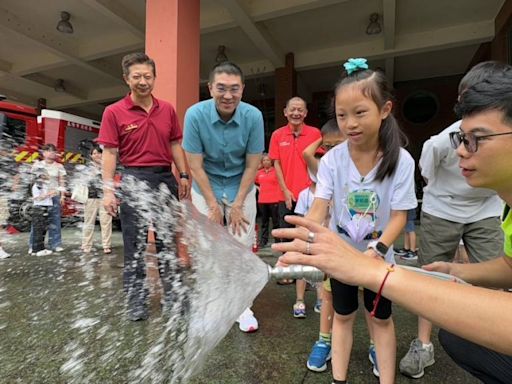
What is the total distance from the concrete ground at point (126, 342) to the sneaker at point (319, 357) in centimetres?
4

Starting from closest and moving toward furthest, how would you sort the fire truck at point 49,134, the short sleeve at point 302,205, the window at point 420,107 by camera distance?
1. the short sleeve at point 302,205
2. the fire truck at point 49,134
3. the window at point 420,107

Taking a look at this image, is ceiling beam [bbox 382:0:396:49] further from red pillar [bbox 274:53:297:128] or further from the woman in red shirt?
the woman in red shirt

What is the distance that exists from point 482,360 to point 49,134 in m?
10.0

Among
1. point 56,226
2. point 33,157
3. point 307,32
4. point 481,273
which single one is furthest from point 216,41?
point 481,273

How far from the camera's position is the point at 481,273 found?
5.48ft

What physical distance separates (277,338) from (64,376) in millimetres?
1312

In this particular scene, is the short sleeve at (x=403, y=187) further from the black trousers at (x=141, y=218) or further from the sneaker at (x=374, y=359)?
the black trousers at (x=141, y=218)

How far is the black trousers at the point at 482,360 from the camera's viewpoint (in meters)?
1.35

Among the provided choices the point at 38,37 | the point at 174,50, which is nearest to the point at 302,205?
the point at 174,50

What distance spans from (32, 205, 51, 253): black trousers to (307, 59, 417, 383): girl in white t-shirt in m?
5.18

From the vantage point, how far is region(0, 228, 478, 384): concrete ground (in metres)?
2.14

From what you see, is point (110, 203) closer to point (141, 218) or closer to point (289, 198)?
point (141, 218)

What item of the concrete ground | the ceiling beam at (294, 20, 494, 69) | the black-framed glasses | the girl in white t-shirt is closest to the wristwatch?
the girl in white t-shirt

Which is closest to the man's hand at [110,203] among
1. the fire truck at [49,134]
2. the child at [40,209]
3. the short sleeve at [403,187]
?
the short sleeve at [403,187]
